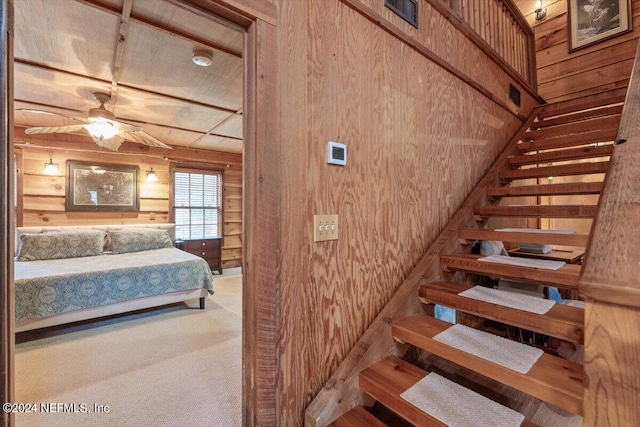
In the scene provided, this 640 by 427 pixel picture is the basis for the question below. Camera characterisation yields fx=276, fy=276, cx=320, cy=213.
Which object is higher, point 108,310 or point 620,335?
point 620,335

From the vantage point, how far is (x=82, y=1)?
61.6 inches

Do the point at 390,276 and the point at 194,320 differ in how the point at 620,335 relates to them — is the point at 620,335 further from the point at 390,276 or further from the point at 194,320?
the point at 194,320

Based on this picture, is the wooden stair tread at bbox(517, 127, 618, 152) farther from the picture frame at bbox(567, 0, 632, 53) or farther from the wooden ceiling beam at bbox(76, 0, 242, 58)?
the wooden ceiling beam at bbox(76, 0, 242, 58)

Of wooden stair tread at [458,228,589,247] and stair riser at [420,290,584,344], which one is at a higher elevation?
wooden stair tread at [458,228,589,247]

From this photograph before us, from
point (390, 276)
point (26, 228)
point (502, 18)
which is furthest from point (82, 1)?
point (502, 18)

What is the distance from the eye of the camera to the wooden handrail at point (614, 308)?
22.7 inches

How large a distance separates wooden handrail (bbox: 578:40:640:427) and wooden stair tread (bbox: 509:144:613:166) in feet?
7.11

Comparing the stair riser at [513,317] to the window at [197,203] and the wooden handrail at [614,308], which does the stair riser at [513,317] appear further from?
→ the window at [197,203]

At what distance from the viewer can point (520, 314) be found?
1.27 m

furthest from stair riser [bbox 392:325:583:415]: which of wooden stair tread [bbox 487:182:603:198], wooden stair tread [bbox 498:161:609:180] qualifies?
wooden stair tread [bbox 498:161:609:180]

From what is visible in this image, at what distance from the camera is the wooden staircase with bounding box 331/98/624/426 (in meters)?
1.03

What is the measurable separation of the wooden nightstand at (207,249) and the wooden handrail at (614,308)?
523cm

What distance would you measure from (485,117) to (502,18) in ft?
5.53

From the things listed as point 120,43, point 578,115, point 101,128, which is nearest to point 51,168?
point 101,128
